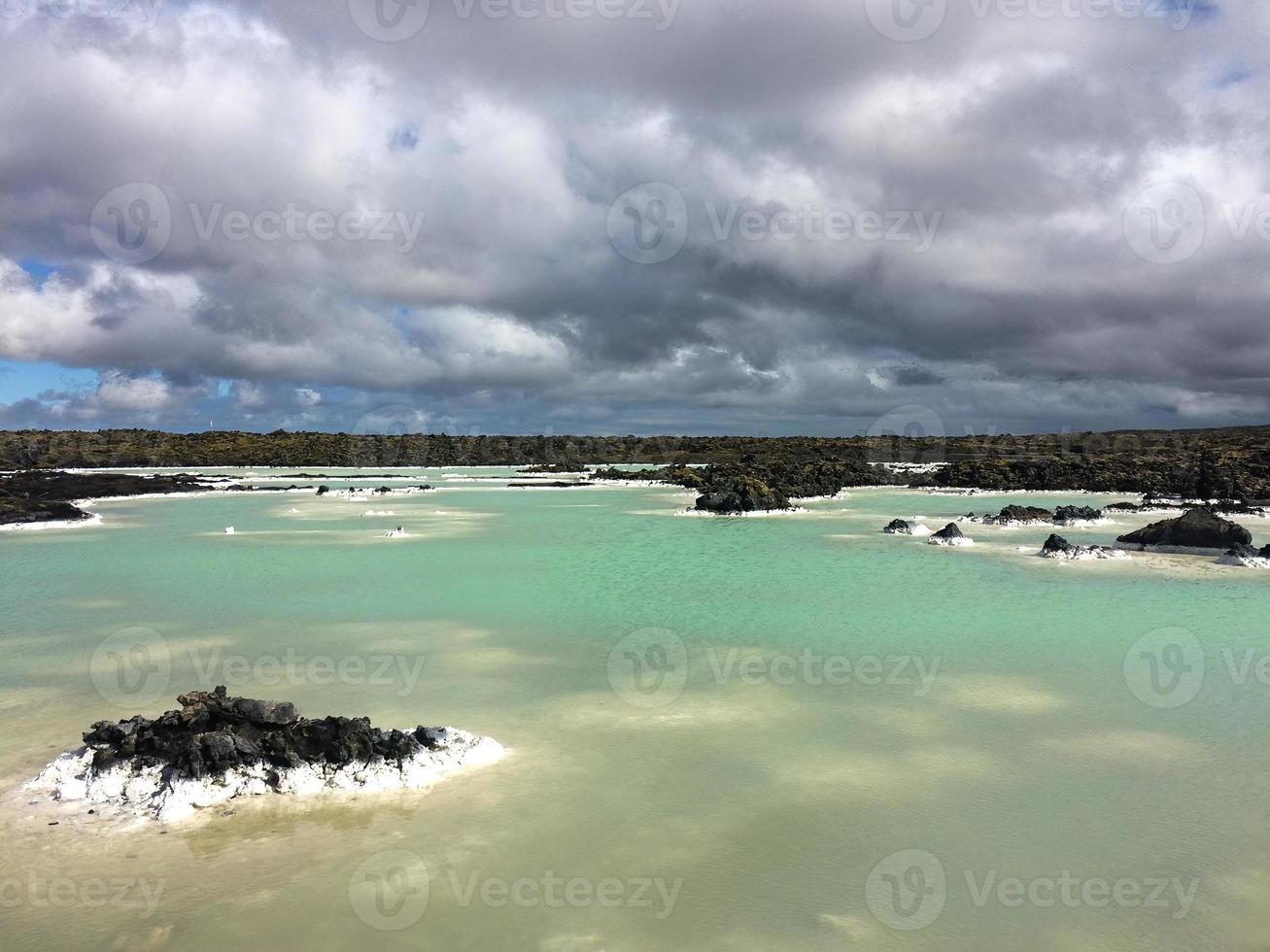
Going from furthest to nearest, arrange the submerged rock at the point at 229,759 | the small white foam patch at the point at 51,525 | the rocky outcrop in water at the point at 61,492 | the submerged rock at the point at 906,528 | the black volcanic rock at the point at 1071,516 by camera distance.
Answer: the rocky outcrop in water at the point at 61,492, the black volcanic rock at the point at 1071,516, the small white foam patch at the point at 51,525, the submerged rock at the point at 906,528, the submerged rock at the point at 229,759

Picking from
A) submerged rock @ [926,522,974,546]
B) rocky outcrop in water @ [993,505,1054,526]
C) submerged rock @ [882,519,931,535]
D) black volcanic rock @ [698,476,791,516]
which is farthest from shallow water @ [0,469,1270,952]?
black volcanic rock @ [698,476,791,516]

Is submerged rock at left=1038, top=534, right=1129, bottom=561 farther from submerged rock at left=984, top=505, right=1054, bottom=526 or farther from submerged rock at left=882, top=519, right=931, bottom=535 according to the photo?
submerged rock at left=984, top=505, right=1054, bottom=526

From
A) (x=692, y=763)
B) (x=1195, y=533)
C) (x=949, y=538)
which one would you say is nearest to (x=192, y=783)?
(x=692, y=763)

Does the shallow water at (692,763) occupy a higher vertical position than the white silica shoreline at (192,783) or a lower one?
lower

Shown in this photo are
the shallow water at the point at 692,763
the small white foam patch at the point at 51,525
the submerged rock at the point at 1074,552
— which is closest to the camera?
the shallow water at the point at 692,763

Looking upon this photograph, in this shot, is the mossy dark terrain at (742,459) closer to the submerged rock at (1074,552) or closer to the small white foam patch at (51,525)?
the small white foam patch at (51,525)

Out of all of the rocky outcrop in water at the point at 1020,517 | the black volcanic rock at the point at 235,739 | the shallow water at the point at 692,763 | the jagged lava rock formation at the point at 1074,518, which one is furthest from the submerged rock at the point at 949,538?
the black volcanic rock at the point at 235,739
